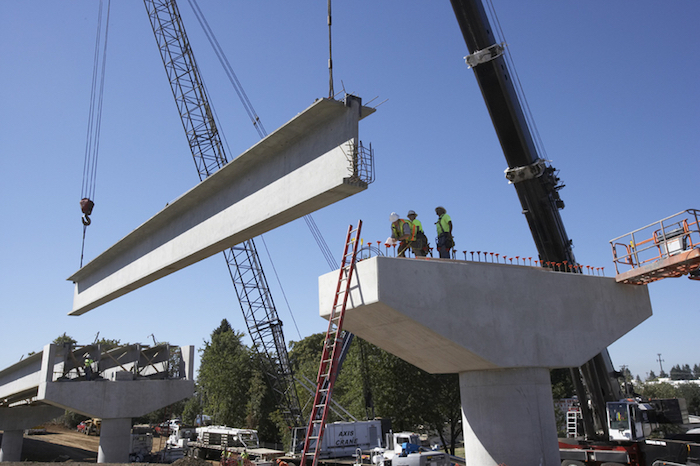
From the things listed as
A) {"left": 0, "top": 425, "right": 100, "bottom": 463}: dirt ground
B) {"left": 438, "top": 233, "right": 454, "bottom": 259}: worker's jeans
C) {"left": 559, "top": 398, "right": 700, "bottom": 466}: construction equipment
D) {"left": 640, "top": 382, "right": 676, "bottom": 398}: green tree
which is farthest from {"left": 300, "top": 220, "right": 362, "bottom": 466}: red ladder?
{"left": 640, "top": 382, "right": 676, "bottom": 398}: green tree

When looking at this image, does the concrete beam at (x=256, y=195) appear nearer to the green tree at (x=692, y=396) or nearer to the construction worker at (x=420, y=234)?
the construction worker at (x=420, y=234)

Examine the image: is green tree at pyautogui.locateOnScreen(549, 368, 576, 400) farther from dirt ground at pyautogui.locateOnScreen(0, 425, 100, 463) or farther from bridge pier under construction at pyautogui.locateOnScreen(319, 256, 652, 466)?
dirt ground at pyautogui.locateOnScreen(0, 425, 100, 463)

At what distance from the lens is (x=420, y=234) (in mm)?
12422

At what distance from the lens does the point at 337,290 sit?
37.8 feet

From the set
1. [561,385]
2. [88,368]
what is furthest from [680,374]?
[88,368]

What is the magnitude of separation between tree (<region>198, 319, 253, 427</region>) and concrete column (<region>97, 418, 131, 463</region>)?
24.1 metres

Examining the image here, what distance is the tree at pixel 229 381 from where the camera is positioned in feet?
155

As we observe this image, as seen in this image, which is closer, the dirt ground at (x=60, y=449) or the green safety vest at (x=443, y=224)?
the green safety vest at (x=443, y=224)

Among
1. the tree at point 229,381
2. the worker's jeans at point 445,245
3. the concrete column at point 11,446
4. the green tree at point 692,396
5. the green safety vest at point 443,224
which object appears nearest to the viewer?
the worker's jeans at point 445,245

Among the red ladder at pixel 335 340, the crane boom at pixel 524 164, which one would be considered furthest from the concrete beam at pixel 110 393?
the crane boom at pixel 524 164

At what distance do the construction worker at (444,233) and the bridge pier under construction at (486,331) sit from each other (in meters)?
1.01

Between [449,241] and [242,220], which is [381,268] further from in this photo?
[242,220]

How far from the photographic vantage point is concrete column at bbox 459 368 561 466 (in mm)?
11320

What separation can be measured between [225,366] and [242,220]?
3820cm
